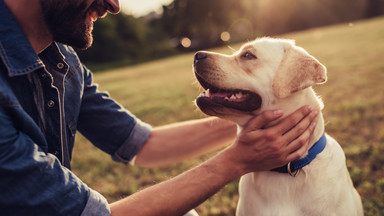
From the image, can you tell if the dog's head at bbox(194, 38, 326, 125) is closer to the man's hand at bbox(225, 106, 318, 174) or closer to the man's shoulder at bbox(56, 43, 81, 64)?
the man's hand at bbox(225, 106, 318, 174)

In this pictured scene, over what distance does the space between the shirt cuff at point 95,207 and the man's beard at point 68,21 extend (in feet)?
3.67

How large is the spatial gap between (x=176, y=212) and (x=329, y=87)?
738 cm

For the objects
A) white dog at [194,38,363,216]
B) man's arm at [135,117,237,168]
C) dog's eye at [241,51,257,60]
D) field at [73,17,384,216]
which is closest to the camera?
white dog at [194,38,363,216]

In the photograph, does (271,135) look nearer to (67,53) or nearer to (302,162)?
(302,162)

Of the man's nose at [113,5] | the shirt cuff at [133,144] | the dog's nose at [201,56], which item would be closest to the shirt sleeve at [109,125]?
the shirt cuff at [133,144]

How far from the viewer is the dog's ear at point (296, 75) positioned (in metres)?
2.30

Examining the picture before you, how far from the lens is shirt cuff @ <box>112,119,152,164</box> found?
115 inches

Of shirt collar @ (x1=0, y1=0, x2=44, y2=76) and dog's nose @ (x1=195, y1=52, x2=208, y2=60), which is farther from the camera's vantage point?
dog's nose @ (x1=195, y1=52, x2=208, y2=60)

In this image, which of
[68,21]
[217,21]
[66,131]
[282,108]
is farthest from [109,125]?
[217,21]

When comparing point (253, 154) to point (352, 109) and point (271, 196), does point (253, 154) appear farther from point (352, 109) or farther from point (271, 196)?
point (352, 109)

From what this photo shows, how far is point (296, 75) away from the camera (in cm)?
231

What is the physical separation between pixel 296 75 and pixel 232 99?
0.50 m

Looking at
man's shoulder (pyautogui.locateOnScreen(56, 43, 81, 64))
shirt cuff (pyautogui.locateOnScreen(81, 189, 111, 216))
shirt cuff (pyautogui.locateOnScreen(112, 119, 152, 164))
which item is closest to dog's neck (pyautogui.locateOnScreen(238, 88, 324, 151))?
shirt cuff (pyautogui.locateOnScreen(112, 119, 152, 164))

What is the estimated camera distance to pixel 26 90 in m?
2.04
